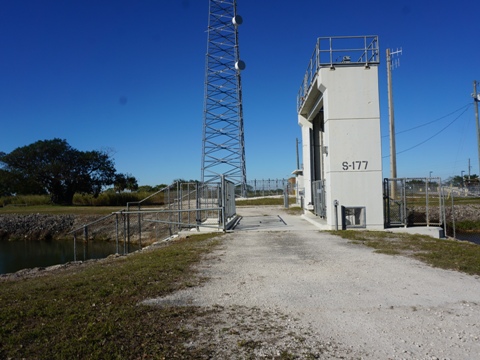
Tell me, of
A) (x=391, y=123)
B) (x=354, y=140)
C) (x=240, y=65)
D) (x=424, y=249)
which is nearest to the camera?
(x=424, y=249)

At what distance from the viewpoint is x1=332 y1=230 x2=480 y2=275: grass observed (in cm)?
845

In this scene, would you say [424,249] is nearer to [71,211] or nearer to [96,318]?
[96,318]

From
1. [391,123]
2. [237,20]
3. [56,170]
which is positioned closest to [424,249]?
[391,123]

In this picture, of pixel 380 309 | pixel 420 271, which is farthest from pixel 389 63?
pixel 380 309

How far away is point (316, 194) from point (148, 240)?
1249 centimetres

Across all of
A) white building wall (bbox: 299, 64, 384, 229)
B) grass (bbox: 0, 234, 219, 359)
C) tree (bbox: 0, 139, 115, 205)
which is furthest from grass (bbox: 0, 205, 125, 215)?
grass (bbox: 0, 234, 219, 359)

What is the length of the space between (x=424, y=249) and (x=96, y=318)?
8795 millimetres

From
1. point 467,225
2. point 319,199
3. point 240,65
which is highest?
point 240,65

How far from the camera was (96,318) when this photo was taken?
5012mm

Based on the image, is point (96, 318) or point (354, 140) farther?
point (354, 140)

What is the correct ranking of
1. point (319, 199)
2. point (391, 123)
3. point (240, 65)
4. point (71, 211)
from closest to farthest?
point (319, 199) → point (391, 123) → point (71, 211) → point (240, 65)

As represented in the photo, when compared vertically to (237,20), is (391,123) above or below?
below

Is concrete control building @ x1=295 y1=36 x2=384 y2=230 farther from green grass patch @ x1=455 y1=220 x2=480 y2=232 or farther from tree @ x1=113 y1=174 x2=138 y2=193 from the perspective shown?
tree @ x1=113 y1=174 x2=138 y2=193

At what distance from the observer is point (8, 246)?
94.0 ft
